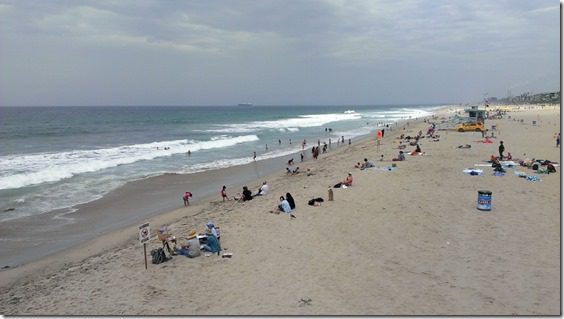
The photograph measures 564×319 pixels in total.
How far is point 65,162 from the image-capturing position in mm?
30031

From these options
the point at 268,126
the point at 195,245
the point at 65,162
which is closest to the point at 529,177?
the point at 195,245

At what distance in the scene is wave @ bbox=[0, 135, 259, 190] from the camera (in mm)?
23769

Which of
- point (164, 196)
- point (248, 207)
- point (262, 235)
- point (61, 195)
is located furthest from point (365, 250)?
point (61, 195)

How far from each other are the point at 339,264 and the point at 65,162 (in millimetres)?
26313

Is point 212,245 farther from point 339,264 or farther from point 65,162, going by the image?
point 65,162

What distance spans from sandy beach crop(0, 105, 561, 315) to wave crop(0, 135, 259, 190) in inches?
493

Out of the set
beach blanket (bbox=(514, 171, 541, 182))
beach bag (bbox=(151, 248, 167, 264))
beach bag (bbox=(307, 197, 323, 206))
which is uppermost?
beach blanket (bbox=(514, 171, 541, 182))

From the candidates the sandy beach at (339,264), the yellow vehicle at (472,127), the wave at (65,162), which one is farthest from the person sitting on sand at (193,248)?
the yellow vehicle at (472,127)

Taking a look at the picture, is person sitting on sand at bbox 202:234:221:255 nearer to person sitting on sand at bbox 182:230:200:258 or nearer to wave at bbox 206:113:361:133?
person sitting on sand at bbox 182:230:200:258

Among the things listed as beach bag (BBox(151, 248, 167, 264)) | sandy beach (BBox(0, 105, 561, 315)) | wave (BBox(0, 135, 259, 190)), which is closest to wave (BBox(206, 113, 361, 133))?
wave (BBox(0, 135, 259, 190))

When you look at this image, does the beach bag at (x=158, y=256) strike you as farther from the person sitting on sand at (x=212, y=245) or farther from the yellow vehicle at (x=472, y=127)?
the yellow vehicle at (x=472, y=127)

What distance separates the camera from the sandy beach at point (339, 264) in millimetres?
7719

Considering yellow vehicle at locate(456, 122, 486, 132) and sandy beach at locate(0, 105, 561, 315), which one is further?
yellow vehicle at locate(456, 122, 486, 132)

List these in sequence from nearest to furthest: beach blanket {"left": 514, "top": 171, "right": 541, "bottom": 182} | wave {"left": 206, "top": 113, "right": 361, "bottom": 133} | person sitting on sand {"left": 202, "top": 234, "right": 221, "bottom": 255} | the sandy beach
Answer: the sandy beach < person sitting on sand {"left": 202, "top": 234, "right": 221, "bottom": 255} < beach blanket {"left": 514, "top": 171, "right": 541, "bottom": 182} < wave {"left": 206, "top": 113, "right": 361, "bottom": 133}
